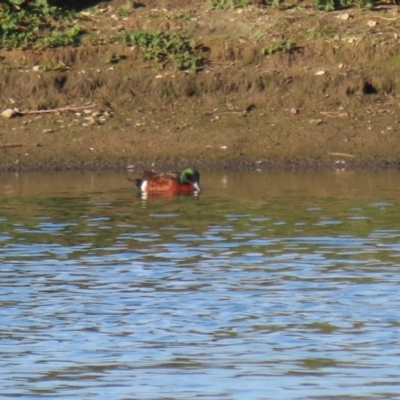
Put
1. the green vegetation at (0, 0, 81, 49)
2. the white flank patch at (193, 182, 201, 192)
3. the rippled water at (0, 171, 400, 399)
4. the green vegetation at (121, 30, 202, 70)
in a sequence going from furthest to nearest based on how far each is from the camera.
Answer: the green vegetation at (0, 0, 81, 49), the green vegetation at (121, 30, 202, 70), the white flank patch at (193, 182, 201, 192), the rippled water at (0, 171, 400, 399)

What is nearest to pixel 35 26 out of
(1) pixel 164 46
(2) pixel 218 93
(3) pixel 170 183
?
(1) pixel 164 46

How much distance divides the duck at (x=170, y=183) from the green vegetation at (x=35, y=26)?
20.0 ft

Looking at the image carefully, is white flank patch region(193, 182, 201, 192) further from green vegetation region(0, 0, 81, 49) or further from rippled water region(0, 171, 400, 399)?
green vegetation region(0, 0, 81, 49)

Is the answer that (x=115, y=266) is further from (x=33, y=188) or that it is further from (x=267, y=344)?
(x=33, y=188)

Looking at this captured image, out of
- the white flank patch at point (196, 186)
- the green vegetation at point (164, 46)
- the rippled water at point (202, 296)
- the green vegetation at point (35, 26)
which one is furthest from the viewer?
the green vegetation at point (35, 26)

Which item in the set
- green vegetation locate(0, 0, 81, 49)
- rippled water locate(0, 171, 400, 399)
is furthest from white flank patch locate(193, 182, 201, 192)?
green vegetation locate(0, 0, 81, 49)

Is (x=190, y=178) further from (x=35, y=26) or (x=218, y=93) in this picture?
(x=35, y=26)

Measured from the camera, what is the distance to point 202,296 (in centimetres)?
962

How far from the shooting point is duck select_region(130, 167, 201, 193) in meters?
16.9

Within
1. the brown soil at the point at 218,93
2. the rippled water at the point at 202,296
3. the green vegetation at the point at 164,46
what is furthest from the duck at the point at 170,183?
the green vegetation at the point at 164,46

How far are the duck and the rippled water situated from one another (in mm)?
512

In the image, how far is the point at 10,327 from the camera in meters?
8.65

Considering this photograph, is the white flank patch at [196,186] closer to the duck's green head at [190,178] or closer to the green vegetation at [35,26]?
the duck's green head at [190,178]

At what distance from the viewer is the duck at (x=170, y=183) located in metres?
16.9
